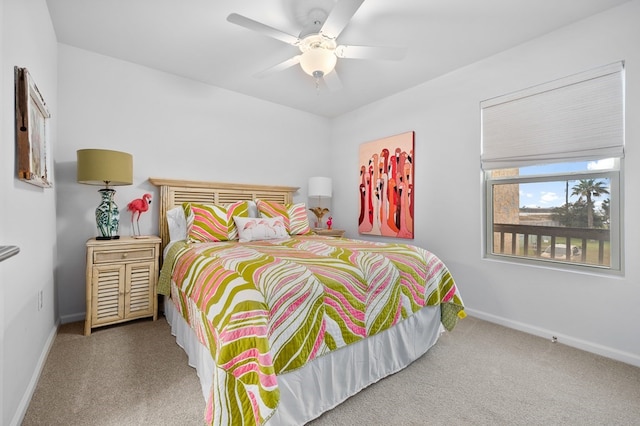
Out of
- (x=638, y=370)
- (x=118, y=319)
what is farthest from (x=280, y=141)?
(x=638, y=370)

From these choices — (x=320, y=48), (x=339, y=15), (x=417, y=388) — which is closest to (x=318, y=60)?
(x=320, y=48)

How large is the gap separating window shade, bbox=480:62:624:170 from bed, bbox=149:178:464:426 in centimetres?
145

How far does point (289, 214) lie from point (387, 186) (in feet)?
4.50

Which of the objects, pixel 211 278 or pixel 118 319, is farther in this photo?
pixel 118 319

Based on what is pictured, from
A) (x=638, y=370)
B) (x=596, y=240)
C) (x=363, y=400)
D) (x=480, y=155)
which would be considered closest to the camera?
(x=363, y=400)

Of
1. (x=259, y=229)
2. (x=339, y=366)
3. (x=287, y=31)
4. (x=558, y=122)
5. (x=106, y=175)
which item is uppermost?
(x=287, y=31)

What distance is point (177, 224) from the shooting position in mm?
3035

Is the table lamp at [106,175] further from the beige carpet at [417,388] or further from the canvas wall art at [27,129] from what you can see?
the beige carpet at [417,388]

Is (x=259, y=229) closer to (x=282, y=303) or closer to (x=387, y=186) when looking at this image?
(x=282, y=303)

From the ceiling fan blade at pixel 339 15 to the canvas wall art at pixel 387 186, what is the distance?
1945 mm

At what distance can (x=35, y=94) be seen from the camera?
1.74 meters

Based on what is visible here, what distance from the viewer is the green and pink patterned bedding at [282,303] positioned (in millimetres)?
1242

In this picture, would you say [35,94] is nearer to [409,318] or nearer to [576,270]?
[409,318]

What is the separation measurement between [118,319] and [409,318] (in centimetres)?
250
